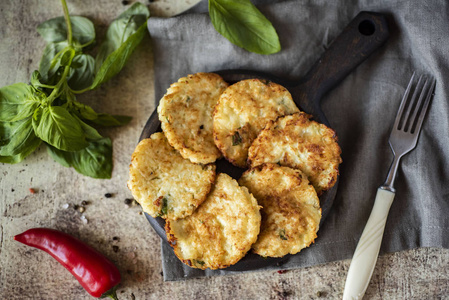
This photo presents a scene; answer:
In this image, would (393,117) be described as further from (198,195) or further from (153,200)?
(153,200)

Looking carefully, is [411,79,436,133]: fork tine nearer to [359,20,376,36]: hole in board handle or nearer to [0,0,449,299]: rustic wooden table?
[359,20,376,36]: hole in board handle

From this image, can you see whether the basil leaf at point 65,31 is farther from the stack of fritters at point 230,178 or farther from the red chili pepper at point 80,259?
the red chili pepper at point 80,259

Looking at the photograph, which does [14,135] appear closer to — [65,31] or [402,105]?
[65,31]

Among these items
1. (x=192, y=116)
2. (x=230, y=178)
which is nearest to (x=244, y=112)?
(x=192, y=116)

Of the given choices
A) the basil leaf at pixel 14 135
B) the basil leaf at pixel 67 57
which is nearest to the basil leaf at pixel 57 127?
the basil leaf at pixel 14 135

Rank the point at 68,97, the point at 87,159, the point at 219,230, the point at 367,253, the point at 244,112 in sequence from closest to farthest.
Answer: the point at 219,230 < the point at 244,112 < the point at 367,253 < the point at 68,97 < the point at 87,159

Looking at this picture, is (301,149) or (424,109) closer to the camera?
(301,149)

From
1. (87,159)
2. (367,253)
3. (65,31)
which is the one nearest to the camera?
(367,253)
